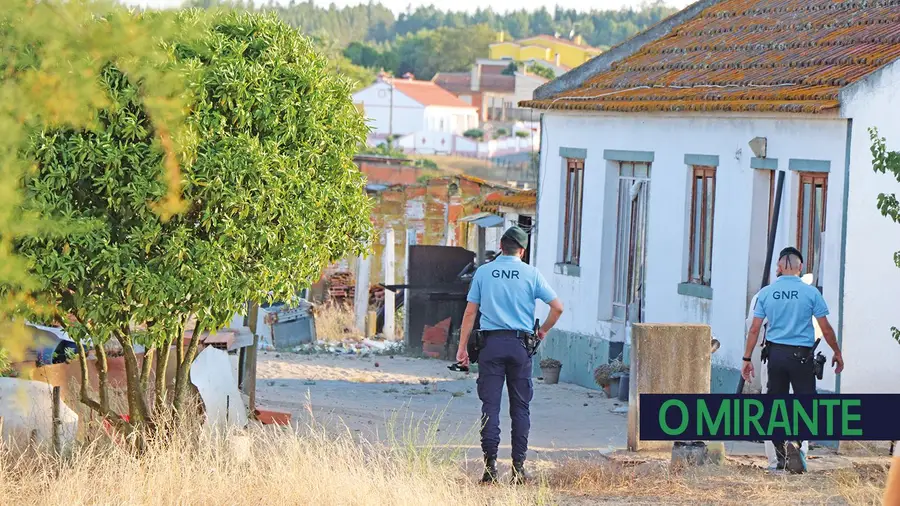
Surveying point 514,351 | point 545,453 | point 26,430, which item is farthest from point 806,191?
point 26,430

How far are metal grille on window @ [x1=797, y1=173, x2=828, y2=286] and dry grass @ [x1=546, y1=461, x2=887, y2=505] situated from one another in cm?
378

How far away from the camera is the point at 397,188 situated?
29.9 meters

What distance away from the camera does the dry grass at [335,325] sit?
25672 mm

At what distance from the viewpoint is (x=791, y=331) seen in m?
11.2

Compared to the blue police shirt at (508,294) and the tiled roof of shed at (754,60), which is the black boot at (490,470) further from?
the tiled roof of shed at (754,60)

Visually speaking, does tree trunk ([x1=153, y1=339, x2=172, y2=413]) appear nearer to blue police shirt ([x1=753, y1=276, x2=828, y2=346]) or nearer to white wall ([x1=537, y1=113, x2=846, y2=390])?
blue police shirt ([x1=753, y1=276, x2=828, y2=346])

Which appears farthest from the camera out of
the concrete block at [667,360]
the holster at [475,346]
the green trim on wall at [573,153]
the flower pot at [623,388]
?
the green trim on wall at [573,153]

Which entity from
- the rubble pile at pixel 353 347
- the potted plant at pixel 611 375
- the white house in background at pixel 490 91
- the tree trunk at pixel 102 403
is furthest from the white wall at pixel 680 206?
the white house in background at pixel 490 91

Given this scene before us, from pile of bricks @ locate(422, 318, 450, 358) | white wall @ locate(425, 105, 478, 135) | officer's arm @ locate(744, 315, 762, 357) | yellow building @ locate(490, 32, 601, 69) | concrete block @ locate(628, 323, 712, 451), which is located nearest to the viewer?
officer's arm @ locate(744, 315, 762, 357)

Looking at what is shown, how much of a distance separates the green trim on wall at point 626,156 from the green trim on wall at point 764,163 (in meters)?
2.19

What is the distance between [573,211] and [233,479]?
36.9 ft

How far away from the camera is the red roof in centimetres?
9419

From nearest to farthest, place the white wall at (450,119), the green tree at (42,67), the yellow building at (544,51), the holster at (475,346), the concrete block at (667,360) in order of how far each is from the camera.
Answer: the green tree at (42,67) → the holster at (475,346) → the concrete block at (667,360) → the white wall at (450,119) → the yellow building at (544,51)

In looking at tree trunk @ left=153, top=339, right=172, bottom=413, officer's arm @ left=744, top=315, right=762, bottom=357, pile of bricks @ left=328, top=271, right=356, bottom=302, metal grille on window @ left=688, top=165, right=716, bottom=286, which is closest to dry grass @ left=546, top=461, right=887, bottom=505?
officer's arm @ left=744, top=315, right=762, bottom=357
